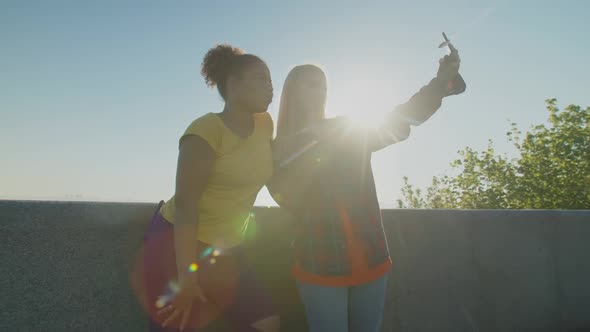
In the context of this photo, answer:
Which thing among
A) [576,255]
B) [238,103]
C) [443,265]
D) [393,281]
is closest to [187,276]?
[238,103]

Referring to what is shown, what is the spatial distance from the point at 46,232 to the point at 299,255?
1438 mm

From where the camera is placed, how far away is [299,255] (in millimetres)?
1926

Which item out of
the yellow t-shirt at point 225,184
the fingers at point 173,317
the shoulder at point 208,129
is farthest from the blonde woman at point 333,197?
the fingers at point 173,317

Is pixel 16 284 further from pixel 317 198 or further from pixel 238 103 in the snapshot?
pixel 317 198

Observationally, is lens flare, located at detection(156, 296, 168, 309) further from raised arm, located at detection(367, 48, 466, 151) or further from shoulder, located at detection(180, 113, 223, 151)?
raised arm, located at detection(367, 48, 466, 151)

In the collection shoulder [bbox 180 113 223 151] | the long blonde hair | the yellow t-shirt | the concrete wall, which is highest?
the long blonde hair

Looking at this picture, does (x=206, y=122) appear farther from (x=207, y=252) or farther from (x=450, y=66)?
(x=450, y=66)

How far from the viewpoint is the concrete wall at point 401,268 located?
186cm

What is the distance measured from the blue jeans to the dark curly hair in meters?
1.29

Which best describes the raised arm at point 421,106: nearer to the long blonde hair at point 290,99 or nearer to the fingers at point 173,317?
the long blonde hair at point 290,99

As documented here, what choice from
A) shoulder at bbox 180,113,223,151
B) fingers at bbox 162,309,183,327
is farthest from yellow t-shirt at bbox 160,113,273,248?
fingers at bbox 162,309,183,327

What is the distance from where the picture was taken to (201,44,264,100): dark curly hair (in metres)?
2.00

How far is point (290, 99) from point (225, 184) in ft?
2.38

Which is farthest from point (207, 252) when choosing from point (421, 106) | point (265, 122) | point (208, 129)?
point (421, 106)
